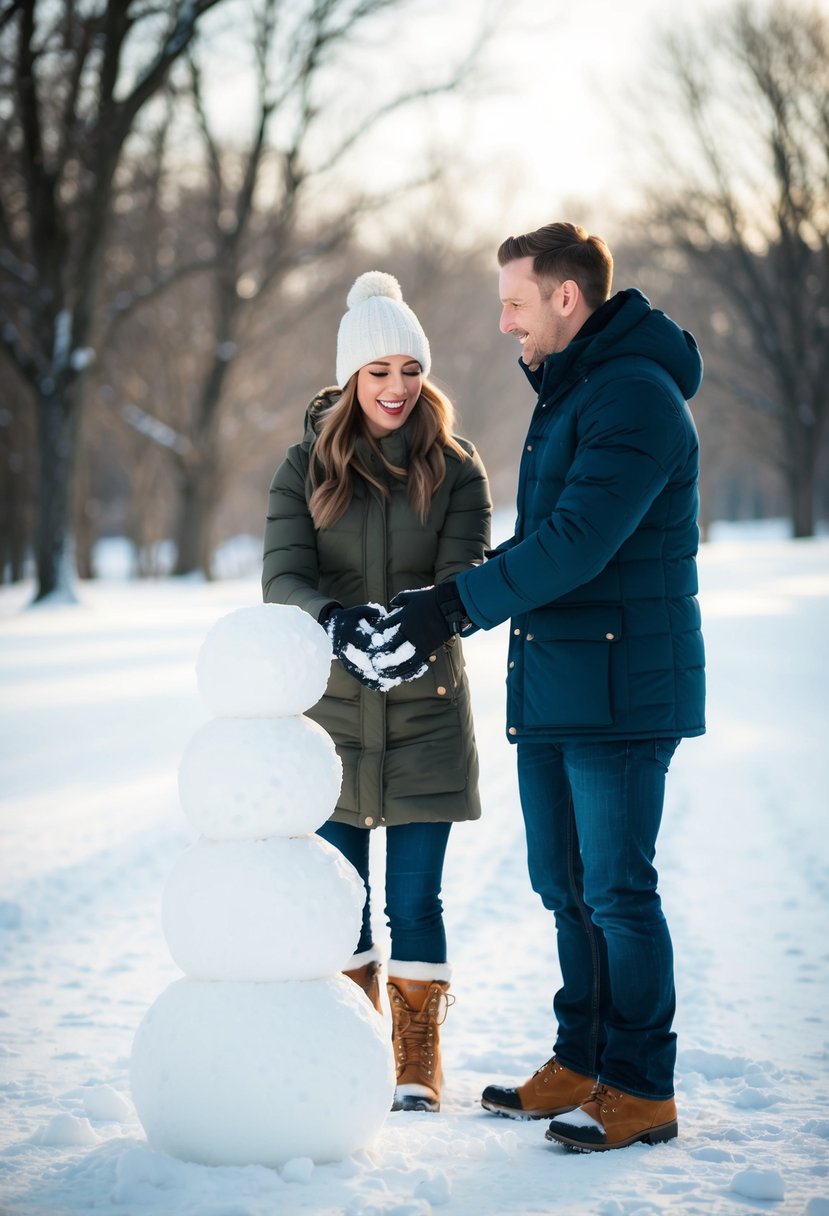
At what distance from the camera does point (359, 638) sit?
3.20 metres

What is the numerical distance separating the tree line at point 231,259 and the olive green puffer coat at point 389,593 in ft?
44.2

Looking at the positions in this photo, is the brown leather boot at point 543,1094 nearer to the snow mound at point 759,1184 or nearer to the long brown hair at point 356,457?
the snow mound at point 759,1184

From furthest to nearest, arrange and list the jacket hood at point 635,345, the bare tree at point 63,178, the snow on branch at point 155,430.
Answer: the snow on branch at point 155,430 → the bare tree at point 63,178 → the jacket hood at point 635,345

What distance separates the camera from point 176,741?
8570 mm

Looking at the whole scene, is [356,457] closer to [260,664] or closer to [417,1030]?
[260,664]

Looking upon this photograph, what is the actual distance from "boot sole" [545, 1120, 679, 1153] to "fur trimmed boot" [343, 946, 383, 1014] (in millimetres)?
716

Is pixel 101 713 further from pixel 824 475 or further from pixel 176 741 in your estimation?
pixel 824 475

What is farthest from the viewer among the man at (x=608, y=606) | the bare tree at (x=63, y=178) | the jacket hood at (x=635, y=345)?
the bare tree at (x=63, y=178)

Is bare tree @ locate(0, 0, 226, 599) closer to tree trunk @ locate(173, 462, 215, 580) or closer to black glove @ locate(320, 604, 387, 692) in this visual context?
tree trunk @ locate(173, 462, 215, 580)

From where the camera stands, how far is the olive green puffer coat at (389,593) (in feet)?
11.5

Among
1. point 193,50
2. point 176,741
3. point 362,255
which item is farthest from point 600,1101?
point 362,255

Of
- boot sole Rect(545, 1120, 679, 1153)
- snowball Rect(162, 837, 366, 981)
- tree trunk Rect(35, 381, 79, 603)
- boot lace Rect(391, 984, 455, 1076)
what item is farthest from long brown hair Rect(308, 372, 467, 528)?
tree trunk Rect(35, 381, 79, 603)

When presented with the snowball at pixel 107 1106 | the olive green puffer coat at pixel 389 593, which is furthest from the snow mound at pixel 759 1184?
the snowball at pixel 107 1106

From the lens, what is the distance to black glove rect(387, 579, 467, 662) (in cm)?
315
